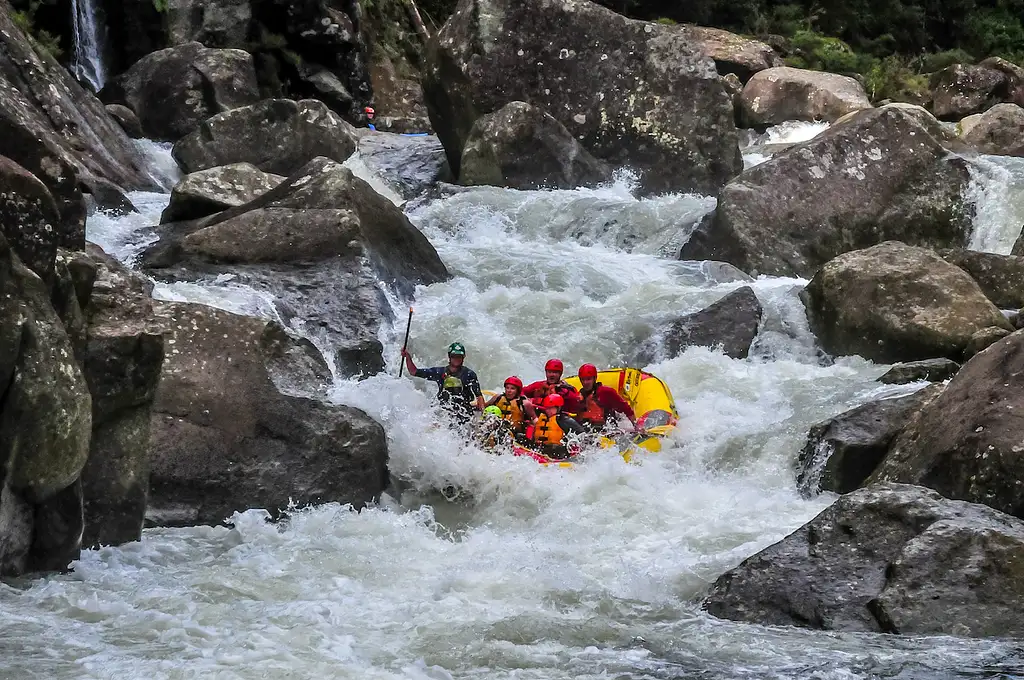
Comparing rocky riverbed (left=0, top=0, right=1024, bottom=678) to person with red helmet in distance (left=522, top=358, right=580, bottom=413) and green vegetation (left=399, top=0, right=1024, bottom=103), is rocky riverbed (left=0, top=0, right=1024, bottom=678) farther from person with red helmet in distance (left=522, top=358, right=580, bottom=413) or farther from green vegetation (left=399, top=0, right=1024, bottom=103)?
green vegetation (left=399, top=0, right=1024, bottom=103)

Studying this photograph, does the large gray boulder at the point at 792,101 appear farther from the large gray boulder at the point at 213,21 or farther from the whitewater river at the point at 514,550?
the whitewater river at the point at 514,550

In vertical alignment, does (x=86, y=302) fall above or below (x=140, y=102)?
below

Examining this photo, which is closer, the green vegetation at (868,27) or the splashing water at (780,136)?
the splashing water at (780,136)

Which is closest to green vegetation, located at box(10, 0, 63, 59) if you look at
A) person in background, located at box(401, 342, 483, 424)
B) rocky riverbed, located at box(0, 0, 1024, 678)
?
rocky riverbed, located at box(0, 0, 1024, 678)

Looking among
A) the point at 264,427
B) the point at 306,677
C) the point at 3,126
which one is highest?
the point at 3,126

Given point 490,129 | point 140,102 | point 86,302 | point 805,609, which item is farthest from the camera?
point 140,102

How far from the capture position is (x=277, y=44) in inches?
749

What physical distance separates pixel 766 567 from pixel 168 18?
16023mm

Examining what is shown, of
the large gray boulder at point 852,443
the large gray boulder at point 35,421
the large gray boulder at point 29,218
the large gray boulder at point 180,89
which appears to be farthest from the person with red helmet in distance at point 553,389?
the large gray boulder at point 180,89

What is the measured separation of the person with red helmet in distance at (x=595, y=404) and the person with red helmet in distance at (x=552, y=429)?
14 cm

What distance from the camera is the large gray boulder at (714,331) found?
9711 millimetres

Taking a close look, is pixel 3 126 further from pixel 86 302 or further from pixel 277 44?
pixel 277 44

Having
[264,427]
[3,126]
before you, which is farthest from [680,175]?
[3,126]

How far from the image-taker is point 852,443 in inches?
278
